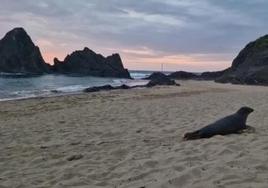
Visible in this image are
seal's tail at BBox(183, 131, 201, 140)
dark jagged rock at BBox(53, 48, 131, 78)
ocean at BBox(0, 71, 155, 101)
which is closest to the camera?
seal's tail at BBox(183, 131, 201, 140)

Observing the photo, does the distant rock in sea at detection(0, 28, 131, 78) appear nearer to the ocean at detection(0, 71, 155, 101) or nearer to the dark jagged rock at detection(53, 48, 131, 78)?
the dark jagged rock at detection(53, 48, 131, 78)

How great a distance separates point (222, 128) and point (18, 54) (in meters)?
77.7

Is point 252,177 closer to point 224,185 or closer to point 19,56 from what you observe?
point 224,185

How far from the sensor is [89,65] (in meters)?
86.2

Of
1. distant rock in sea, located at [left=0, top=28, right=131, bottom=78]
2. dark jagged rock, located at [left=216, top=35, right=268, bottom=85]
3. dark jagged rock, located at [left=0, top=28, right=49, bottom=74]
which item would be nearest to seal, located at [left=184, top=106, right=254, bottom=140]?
dark jagged rock, located at [left=216, top=35, right=268, bottom=85]

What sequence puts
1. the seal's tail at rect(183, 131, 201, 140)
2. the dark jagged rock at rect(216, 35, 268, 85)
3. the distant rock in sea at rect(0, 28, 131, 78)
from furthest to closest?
the distant rock in sea at rect(0, 28, 131, 78) < the dark jagged rock at rect(216, 35, 268, 85) < the seal's tail at rect(183, 131, 201, 140)

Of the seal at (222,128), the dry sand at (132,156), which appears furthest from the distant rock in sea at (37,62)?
the seal at (222,128)

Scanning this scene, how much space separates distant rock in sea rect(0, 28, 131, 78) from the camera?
82.1 meters

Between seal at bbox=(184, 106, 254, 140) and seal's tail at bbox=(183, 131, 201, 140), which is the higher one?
seal at bbox=(184, 106, 254, 140)

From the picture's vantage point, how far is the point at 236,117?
29.1 ft

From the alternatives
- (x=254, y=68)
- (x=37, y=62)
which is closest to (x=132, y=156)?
(x=254, y=68)

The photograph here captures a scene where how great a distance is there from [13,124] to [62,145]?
14.5ft

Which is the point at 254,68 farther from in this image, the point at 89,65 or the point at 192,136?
the point at 89,65

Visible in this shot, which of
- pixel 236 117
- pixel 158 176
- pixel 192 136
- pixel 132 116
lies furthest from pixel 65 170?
pixel 132 116
